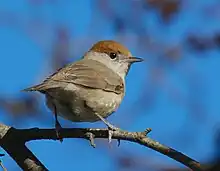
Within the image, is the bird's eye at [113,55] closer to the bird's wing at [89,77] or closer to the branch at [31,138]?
the bird's wing at [89,77]

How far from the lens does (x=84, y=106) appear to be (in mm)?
3590

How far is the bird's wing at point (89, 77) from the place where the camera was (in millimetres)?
3515

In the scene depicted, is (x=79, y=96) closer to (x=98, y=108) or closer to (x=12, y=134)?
(x=98, y=108)

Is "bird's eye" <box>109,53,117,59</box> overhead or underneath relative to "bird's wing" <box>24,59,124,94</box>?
overhead

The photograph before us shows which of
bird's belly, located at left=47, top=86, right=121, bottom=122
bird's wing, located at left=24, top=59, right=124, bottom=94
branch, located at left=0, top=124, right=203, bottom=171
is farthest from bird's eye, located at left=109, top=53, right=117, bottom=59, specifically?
branch, located at left=0, top=124, right=203, bottom=171

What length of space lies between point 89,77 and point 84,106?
0.37 metres

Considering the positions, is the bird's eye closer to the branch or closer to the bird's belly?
the bird's belly

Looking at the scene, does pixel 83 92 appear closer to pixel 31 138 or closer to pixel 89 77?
pixel 89 77

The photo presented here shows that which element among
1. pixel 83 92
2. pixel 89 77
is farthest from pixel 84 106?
pixel 89 77

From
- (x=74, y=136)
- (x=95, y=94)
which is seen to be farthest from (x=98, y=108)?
(x=74, y=136)

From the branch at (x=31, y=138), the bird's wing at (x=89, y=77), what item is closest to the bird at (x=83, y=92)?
the bird's wing at (x=89, y=77)

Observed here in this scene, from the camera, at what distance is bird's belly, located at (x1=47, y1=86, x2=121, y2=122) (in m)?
3.49

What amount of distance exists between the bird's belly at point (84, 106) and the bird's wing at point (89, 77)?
105 mm

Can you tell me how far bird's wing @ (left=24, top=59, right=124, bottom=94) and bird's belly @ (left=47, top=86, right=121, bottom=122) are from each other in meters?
0.11
